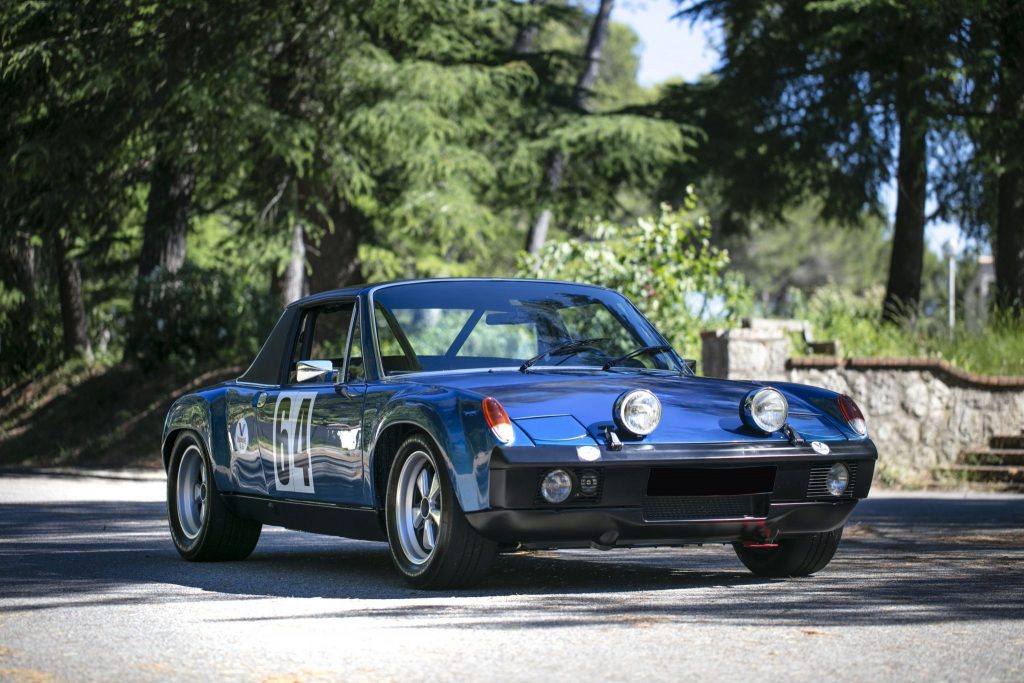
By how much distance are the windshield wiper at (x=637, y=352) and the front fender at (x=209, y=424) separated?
249 centimetres

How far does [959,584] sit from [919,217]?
20.0 m

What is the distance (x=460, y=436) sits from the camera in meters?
7.49

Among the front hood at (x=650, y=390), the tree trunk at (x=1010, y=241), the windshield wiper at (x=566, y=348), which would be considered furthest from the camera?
the tree trunk at (x=1010, y=241)

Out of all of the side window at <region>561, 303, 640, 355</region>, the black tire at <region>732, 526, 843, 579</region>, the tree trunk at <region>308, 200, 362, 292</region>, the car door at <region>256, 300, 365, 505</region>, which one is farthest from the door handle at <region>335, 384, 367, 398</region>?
the tree trunk at <region>308, 200, 362, 292</region>

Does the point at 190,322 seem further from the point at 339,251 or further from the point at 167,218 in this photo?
the point at 339,251

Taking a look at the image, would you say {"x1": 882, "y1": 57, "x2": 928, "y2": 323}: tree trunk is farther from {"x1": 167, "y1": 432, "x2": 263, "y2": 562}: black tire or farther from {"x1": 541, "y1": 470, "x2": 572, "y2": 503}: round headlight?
{"x1": 541, "y1": 470, "x2": 572, "y2": 503}: round headlight

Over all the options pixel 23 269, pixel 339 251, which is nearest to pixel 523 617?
pixel 339 251

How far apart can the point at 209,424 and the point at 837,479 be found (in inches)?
154

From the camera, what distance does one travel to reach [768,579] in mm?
8570

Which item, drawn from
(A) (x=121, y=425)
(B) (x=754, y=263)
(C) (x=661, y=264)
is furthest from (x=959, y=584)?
(B) (x=754, y=263)

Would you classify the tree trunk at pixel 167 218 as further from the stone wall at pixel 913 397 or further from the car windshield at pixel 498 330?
the car windshield at pixel 498 330

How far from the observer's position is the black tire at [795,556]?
27.7ft

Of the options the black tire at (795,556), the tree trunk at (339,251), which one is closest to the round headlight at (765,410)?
the black tire at (795,556)

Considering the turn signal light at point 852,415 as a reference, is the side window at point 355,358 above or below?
above
